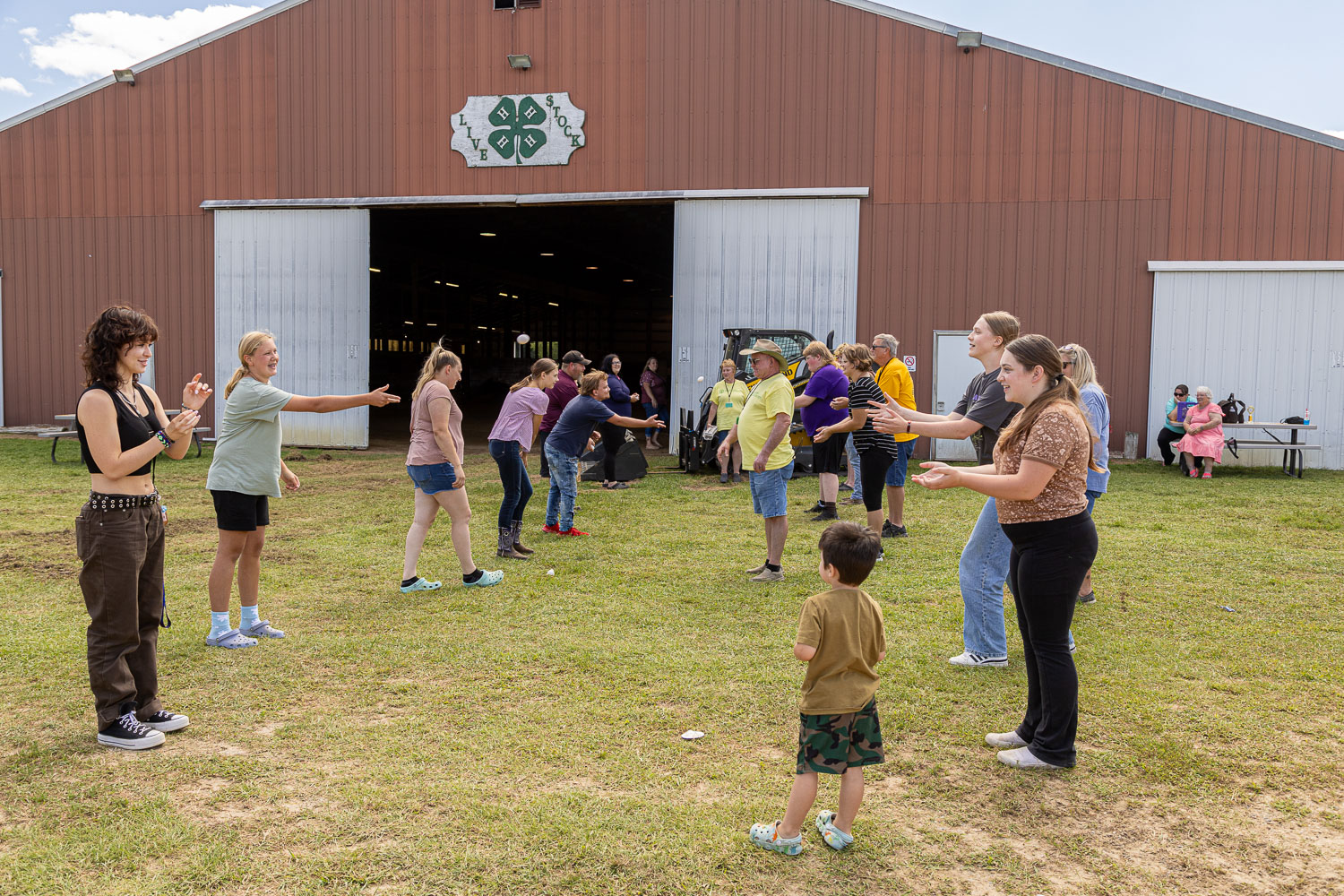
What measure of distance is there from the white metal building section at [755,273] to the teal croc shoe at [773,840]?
13.5m

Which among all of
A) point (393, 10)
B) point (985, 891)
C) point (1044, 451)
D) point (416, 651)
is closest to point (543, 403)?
point (416, 651)

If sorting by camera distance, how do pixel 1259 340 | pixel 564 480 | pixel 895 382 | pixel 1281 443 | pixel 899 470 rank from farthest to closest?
pixel 1259 340
pixel 1281 443
pixel 895 382
pixel 564 480
pixel 899 470

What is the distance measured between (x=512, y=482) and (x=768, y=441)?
94.3 inches

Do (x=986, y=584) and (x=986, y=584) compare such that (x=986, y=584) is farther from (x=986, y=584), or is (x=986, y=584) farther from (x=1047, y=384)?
(x=1047, y=384)

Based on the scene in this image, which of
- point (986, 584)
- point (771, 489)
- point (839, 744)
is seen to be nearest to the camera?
point (839, 744)

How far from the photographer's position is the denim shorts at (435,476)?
22.1 feet

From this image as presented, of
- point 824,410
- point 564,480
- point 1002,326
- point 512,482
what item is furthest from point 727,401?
point 1002,326

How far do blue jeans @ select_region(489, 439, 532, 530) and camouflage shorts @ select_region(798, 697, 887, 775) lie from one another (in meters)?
5.16

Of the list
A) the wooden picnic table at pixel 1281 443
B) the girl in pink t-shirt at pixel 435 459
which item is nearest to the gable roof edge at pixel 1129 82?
the wooden picnic table at pixel 1281 443

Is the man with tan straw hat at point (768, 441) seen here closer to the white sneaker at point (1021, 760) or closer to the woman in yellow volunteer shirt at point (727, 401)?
the white sneaker at point (1021, 760)

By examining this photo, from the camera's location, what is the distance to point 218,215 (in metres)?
18.4

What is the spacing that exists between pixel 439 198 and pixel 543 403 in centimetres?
1047

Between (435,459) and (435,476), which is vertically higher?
(435,459)

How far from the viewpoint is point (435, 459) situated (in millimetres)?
6730
